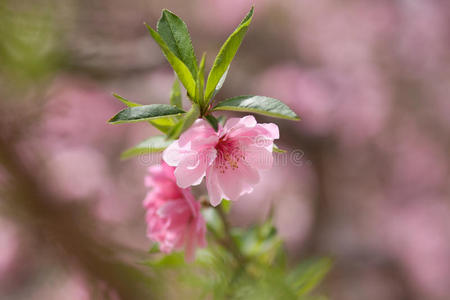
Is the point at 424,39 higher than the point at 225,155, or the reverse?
the point at 424,39

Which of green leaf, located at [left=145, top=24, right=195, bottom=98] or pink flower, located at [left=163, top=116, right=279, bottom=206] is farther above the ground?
green leaf, located at [left=145, top=24, right=195, bottom=98]

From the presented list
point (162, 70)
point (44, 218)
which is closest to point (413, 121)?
point (162, 70)

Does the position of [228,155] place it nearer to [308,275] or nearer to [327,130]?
[308,275]

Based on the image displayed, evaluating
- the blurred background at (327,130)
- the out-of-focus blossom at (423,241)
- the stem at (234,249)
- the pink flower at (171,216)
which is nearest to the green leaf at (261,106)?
the pink flower at (171,216)

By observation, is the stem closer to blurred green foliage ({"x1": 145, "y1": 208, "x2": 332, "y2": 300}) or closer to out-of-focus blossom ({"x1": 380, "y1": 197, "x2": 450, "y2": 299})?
blurred green foliage ({"x1": 145, "y1": 208, "x2": 332, "y2": 300})

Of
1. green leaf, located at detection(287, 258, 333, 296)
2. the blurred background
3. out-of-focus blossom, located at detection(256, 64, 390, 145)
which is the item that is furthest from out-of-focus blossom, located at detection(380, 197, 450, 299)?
green leaf, located at detection(287, 258, 333, 296)

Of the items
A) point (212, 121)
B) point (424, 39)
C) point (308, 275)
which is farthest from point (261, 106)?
point (424, 39)

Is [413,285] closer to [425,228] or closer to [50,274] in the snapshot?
[425,228]
